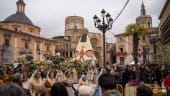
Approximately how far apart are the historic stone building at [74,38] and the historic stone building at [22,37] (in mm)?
9448

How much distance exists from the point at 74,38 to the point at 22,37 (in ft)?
75.0

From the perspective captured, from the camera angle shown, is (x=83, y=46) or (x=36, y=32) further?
(x=36, y=32)

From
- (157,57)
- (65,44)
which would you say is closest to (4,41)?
(157,57)

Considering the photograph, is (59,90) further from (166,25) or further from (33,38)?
(33,38)

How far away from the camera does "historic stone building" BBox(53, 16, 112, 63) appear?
7462 centimetres

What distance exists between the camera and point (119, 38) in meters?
74.2

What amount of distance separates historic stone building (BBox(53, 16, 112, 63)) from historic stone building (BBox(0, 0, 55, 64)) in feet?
31.0

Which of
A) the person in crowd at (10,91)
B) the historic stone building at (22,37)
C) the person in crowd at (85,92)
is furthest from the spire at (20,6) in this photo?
the person in crowd at (10,91)

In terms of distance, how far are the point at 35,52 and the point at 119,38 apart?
76.8 feet

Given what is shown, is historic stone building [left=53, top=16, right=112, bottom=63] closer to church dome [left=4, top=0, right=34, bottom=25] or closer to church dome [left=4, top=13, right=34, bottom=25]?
church dome [left=4, top=0, right=34, bottom=25]

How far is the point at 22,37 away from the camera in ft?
178

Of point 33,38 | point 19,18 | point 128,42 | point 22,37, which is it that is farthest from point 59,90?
point 128,42

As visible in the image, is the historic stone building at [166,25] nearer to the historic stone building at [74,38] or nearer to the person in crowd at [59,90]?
the historic stone building at [74,38]

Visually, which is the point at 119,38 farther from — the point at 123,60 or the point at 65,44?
the point at 65,44
